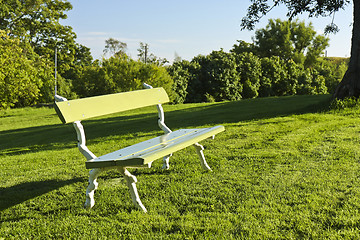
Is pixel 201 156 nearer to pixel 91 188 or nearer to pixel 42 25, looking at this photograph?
pixel 91 188

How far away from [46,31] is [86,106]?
105 ft

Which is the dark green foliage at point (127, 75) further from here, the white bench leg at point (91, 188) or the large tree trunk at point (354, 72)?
the white bench leg at point (91, 188)

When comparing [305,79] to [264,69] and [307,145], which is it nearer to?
[264,69]

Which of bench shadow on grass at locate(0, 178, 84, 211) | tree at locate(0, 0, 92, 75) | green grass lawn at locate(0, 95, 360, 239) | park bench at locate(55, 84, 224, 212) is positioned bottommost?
bench shadow on grass at locate(0, 178, 84, 211)

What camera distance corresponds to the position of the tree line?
54.2ft

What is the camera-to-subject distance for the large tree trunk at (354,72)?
31.6ft

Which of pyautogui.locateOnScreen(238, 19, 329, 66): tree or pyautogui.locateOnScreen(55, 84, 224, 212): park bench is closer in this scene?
pyautogui.locateOnScreen(55, 84, 224, 212): park bench

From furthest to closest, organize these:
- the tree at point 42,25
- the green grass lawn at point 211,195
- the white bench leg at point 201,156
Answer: the tree at point 42,25, the white bench leg at point 201,156, the green grass lawn at point 211,195

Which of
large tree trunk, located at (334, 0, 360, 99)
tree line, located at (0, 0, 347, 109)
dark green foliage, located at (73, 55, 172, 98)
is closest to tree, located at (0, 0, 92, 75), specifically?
tree line, located at (0, 0, 347, 109)

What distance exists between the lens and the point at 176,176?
4.21 m

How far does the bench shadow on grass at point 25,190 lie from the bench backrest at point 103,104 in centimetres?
113

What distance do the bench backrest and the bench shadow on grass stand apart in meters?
1.13

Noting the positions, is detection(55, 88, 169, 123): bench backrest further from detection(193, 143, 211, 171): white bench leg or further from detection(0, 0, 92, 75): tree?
detection(0, 0, 92, 75): tree

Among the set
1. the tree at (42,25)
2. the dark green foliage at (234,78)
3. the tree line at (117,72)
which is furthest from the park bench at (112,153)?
the tree at (42,25)
